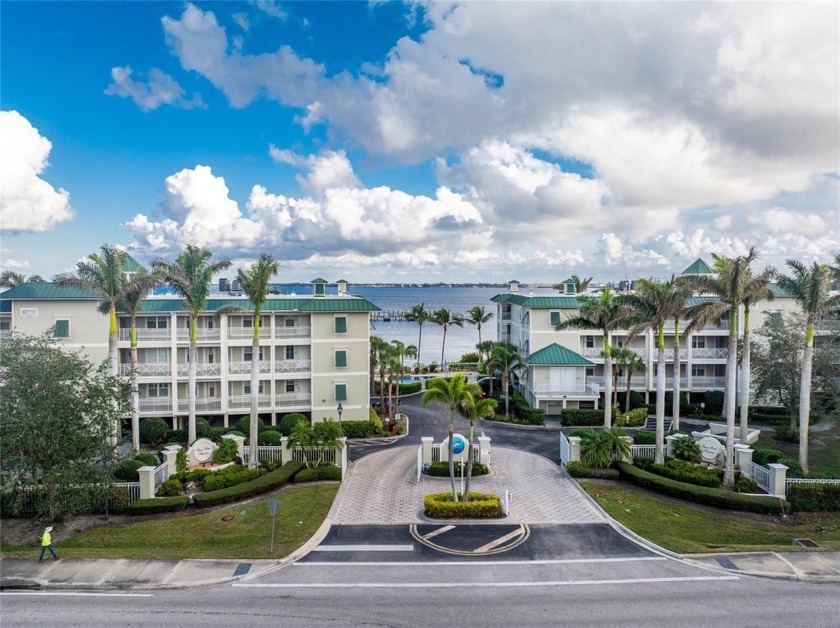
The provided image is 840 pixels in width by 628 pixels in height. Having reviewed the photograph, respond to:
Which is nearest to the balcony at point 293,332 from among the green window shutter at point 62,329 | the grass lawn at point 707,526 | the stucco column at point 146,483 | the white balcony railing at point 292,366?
the white balcony railing at point 292,366

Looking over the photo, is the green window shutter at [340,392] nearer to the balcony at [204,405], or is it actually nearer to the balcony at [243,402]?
the balcony at [243,402]

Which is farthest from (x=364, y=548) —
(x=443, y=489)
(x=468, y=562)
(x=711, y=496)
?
(x=711, y=496)

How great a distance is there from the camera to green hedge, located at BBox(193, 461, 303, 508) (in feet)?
77.9

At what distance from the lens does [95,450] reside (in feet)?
72.4

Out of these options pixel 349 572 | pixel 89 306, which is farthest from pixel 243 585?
pixel 89 306

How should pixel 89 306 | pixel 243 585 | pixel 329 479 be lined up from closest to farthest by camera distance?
1. pixel 243 585
2. pixel 329 479
3. pixel 89 306

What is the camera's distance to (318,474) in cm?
2725

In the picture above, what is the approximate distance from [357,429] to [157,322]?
15.9 m

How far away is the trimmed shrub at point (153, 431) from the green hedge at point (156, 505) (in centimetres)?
1081

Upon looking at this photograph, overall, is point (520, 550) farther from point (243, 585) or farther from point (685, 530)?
point (243, 585)

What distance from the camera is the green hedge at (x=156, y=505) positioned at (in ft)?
74.8

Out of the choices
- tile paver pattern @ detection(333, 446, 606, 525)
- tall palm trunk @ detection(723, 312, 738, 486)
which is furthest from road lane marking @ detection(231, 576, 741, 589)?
tall palm trunk @ detection(723, 312, 738, 486)

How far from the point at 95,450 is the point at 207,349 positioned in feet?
52.7

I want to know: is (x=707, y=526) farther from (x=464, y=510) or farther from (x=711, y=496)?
(x=464, y=510)
